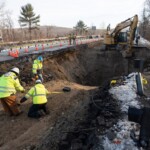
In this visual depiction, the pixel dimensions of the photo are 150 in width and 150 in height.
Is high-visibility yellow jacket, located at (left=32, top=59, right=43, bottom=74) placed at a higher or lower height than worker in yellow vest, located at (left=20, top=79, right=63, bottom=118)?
higher

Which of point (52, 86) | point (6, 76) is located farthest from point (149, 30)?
point (6, 76)

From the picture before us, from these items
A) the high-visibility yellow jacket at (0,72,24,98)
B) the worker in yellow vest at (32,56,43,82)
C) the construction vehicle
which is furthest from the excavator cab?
the high-visibility yellow jacket at (0,72,24,98)

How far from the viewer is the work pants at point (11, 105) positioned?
693 centimetres

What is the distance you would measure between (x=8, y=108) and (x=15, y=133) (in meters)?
1.29

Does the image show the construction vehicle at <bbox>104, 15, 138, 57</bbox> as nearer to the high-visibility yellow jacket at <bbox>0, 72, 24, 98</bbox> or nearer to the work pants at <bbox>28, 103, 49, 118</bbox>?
the work pants at <bbox>28, 103, 49, 118</bbox>

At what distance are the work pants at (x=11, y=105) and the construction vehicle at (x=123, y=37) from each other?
11230 millimetres

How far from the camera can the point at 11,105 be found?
6992 mm

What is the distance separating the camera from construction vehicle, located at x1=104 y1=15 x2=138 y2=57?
1519cm

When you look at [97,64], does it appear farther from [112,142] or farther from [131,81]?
[112,142]

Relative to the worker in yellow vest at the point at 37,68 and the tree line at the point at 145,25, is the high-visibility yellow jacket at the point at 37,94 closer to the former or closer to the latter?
the worker in yellow vest at the point at 37,68

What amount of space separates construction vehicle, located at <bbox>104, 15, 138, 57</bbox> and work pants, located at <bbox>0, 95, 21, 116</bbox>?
11.2m

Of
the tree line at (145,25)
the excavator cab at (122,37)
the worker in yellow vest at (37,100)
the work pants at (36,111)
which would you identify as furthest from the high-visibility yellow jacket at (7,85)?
the tree line at (145,25)

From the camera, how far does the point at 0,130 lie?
6.42m

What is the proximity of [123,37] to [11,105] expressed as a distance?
13.3 m
